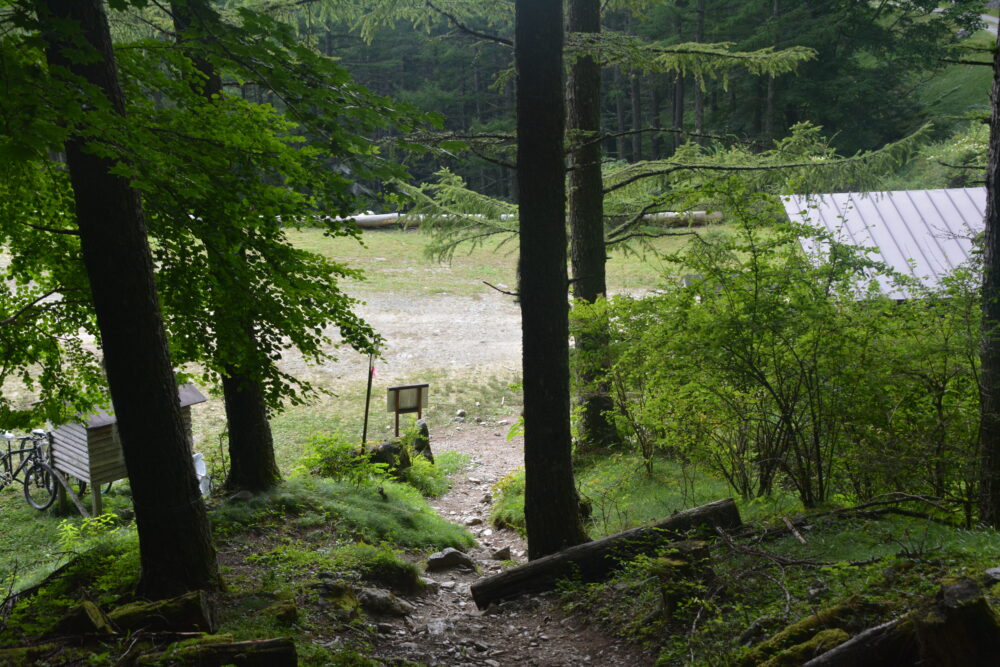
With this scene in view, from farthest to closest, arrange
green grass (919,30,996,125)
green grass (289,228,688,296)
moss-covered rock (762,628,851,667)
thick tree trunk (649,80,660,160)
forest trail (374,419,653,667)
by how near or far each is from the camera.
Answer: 1. thick tree trunk (649,80,660,160)
2. green grass (919,30,996,125)
3. green grass (289,228,688,296)
4. forest trail (374,419,653,667)
5. moss-covered rock (762,628,851,667)

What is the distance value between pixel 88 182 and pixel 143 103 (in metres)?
1.37

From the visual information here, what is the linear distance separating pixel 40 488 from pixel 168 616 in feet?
29.3

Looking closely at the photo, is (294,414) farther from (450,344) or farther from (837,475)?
(837,475)

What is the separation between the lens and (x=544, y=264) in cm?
617

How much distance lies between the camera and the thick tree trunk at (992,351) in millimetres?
5465

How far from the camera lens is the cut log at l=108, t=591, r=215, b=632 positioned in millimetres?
4172

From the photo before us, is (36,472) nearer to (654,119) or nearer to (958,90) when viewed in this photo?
(654,119)

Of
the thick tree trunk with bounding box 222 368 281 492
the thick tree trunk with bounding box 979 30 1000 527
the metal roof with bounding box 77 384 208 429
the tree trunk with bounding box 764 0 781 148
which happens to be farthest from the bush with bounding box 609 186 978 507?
the tree trunk with bounding box 764 0 781 148

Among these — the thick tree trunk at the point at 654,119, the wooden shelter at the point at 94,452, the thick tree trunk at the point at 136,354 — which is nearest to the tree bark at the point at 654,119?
the thick tree trunk at the point at 654,119

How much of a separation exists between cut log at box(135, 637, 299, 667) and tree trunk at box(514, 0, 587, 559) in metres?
3.06

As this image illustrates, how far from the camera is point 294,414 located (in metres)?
15.9

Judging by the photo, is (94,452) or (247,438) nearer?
(247,438)

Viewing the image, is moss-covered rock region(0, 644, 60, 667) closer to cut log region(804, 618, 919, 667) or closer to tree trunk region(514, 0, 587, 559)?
tree trunk region(514, 0, 587, 559)

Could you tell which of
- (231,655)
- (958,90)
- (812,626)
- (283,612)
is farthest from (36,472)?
(958,90)
